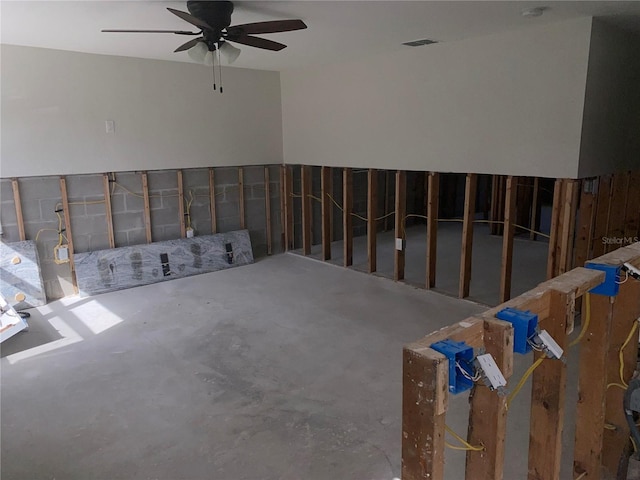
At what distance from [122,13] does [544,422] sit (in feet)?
12.5

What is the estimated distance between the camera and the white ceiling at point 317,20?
3361 millimetres

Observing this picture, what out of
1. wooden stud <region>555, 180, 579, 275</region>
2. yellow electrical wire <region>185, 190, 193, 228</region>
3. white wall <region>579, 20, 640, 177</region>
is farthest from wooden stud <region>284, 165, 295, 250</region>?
white wall <region>579, 20, 640, 177</region>

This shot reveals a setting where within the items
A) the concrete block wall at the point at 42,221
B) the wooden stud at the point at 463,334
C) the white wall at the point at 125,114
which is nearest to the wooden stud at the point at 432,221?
the white wall at the point at 125,114

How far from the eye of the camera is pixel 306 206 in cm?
675

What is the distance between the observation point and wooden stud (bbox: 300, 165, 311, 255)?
668 centimetres

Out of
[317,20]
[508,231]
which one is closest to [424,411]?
[317,20]

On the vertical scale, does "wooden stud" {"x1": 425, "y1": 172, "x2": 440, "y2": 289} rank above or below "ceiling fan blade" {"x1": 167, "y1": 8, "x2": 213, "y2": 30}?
below

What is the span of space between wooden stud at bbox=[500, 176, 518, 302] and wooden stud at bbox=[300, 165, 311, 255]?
3.03 metres

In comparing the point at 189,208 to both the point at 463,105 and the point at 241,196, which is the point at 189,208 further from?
the point at 463,105

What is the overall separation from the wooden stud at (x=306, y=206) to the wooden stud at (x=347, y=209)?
0.73m

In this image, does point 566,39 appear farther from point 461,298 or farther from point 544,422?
point 544,422

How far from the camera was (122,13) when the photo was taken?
139 inches

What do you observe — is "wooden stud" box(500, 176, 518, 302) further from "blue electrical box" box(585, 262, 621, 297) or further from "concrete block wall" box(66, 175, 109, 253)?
"concrete block wall" box(66, 175, 109, 253)

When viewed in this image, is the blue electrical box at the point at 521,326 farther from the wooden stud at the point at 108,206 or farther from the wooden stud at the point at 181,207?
the wooden stud at the point at 181,207
